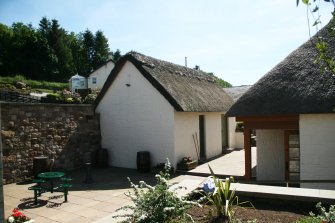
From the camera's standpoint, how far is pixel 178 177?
36.8 feet

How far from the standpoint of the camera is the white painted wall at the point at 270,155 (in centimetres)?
1062

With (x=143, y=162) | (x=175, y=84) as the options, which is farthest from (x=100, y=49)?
(x=143, y=162)

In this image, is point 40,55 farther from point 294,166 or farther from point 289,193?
point 289,193

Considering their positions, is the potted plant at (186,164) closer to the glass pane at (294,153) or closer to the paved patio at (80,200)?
the paved patio at (80,200)

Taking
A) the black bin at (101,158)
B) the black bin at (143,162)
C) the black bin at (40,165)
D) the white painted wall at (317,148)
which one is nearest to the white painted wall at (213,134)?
the black bin at (143,162)

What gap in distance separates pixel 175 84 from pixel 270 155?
5.27 meters

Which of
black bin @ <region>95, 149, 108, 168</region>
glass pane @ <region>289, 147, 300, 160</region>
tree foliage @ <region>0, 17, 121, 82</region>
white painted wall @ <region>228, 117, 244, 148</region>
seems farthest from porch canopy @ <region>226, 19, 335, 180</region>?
tree foliage @ <region>0, 17, 121, 82</region>

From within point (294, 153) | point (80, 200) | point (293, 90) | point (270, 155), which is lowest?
point (80, 200)

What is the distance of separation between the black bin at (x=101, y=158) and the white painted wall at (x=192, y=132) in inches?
138

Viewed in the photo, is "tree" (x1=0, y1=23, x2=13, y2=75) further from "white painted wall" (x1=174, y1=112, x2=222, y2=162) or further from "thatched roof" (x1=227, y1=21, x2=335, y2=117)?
"thatched roof" (x1=227, y1=21, x2=335, y2=117)

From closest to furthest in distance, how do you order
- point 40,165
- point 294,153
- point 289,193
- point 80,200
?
point 289,193 < point 80,200 < point 294,153 < point 40,165

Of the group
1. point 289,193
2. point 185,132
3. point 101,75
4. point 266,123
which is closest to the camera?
point 289,193

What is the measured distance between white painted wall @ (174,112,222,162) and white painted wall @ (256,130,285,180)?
330cm

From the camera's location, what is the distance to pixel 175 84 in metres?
13.6
